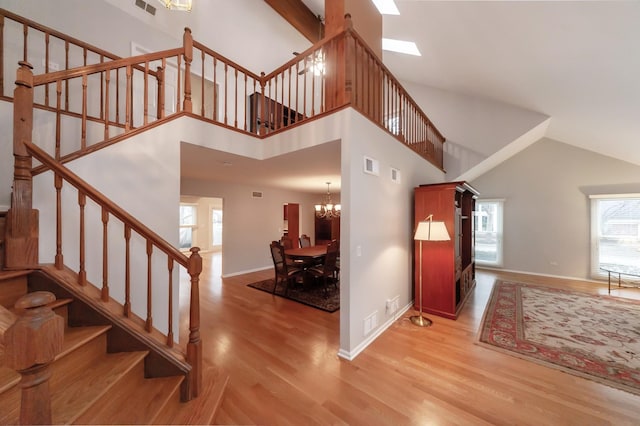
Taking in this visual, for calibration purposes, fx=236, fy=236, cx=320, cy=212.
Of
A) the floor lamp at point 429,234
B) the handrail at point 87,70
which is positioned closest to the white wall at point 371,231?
the floor lamp at point 429,234

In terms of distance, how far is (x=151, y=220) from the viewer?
2307 mm

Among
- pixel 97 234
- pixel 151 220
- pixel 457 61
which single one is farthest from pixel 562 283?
pixel 97 234

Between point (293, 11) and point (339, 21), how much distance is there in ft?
11.5

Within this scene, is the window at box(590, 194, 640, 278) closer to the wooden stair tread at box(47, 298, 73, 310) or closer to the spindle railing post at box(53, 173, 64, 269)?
the wooden stair tread at box(47, 298, 73, 310)

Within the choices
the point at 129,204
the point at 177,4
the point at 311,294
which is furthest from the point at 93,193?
the point at 311,294

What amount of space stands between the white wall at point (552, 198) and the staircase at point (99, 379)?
24.5ft

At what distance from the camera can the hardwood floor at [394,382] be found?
177 centimetres

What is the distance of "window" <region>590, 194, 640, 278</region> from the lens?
200 inches

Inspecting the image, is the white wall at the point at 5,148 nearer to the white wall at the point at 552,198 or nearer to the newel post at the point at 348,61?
the newel post at the point at 348,61

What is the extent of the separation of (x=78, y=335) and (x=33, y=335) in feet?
3.61

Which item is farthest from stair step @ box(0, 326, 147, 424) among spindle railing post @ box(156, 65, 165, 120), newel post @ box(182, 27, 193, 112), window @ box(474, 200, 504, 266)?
window @ box(474, 200, 504, 266)

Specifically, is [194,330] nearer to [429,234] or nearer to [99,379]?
[99,379]

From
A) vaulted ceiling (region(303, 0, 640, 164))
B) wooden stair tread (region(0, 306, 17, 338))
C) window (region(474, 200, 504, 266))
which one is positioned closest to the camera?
wooden stair tread (region(0, 306, 17, 338))

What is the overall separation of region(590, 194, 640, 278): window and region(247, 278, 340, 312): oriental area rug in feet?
19.7
